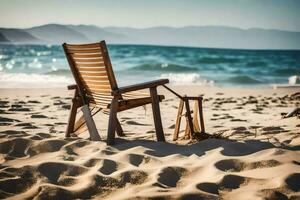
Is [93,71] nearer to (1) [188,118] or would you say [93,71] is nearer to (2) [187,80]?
(1) [188,118]

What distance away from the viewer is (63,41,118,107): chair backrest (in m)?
4.20

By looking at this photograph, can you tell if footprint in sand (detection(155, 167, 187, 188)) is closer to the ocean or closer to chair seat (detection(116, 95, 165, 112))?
chair seat (detection(116, 95, 165, 112))

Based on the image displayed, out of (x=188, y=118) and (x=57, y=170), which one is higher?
(x=188, y=118)

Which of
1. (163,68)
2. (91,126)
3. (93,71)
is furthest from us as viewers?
(163,68)

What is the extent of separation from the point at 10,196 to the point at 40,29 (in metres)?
181

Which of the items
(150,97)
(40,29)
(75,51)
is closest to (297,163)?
(150,97)

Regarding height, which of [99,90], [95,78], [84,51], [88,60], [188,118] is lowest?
[188,118]

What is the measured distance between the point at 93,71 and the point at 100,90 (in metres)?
0.27

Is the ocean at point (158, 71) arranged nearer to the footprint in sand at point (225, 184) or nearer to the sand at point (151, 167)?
the sand at point (151, 167)

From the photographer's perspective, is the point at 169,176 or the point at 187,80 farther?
the point at 187,80

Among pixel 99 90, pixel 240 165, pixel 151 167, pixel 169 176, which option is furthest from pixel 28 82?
pixel 240 165

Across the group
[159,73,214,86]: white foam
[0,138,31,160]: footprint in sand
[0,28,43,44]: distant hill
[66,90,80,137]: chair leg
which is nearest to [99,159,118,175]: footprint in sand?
[0,138,31,160]: footprint in sand

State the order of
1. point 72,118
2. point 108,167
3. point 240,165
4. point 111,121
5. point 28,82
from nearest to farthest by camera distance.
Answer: point 240,165 < point 108,167 < point 111,121 < point 72,118 < point 28,82

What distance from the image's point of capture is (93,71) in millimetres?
4445
